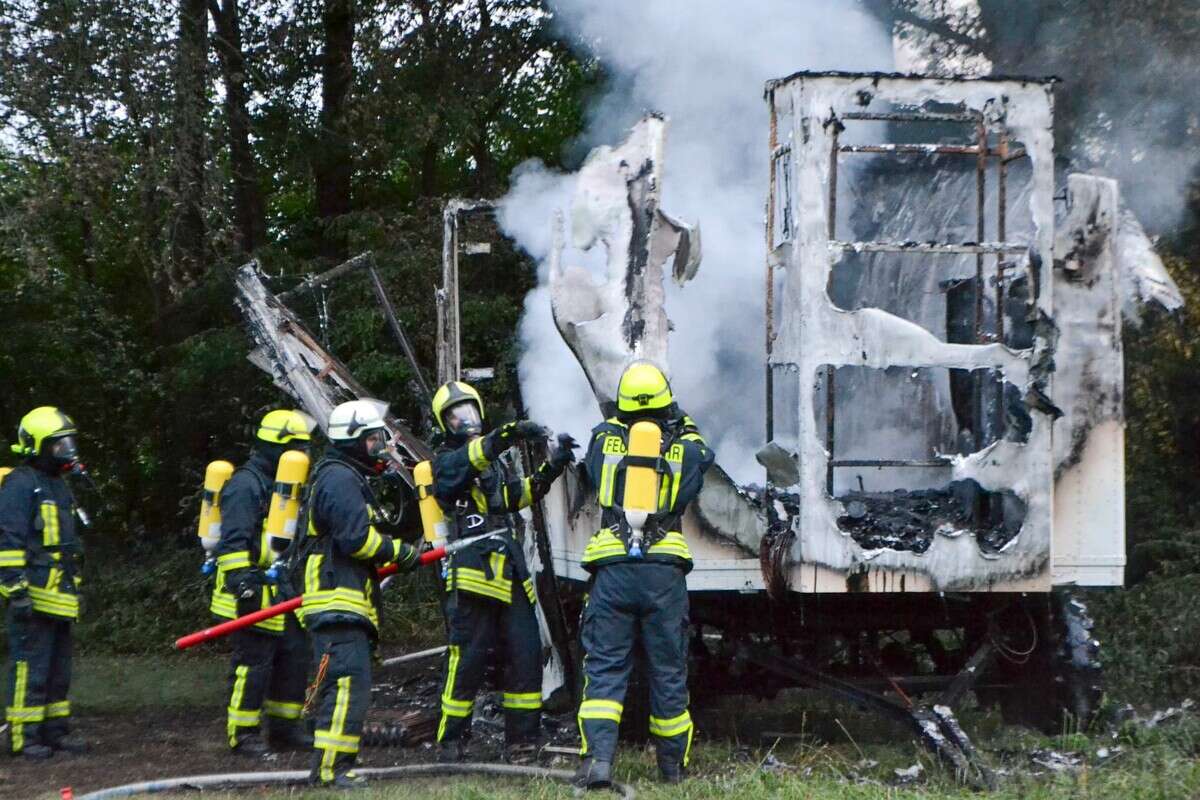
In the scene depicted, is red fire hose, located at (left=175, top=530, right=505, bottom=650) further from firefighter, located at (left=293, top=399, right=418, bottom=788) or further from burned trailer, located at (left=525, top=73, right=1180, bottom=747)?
burned trailer, located at (left=525, top=73, right=1180, bottom=747)

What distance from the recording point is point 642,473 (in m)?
6.32

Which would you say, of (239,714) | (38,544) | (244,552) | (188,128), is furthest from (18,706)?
(188,128)

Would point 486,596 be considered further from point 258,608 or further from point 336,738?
point 258,608

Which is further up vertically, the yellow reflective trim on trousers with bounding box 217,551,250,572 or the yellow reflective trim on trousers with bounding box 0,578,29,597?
the yellow reflective trim on trousers with bounding box 217,551,250,572

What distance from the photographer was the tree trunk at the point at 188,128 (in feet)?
38.0

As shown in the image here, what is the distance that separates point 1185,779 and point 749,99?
5.94 m

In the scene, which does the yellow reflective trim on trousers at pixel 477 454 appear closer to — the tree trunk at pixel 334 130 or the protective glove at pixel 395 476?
the protective glove at pixel 395 476

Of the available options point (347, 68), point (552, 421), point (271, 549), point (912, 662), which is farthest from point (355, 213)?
point (912, 662)

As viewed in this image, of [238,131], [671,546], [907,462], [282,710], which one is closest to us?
[671,546]

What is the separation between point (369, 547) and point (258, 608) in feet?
5.15

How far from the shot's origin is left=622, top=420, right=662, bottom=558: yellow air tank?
6301mm

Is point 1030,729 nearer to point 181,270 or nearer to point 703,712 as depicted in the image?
point 703,712

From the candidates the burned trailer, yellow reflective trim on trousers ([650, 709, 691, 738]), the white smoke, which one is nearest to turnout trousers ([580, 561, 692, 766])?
yellow reflective trim on trousers ([650, 709, 691, 738])

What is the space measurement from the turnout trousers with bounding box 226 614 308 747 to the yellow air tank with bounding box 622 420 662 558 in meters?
2.50
